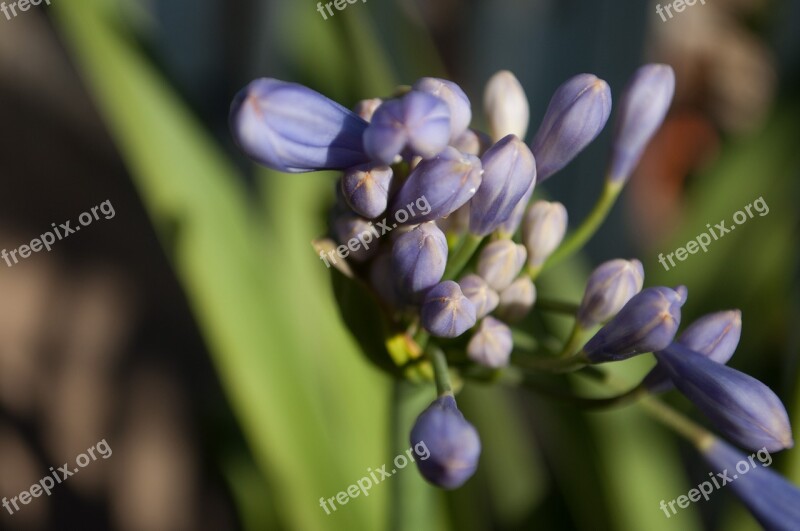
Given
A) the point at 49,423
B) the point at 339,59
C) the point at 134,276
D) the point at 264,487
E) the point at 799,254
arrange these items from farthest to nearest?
the point at 134,276 < the point at 49,423 < the point at 264,487 < the point at 339,59 < the point at 799,254

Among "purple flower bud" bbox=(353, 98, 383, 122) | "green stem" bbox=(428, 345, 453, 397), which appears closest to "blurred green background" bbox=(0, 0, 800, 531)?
"green stem" bbox=(428, 345, 453, 397)

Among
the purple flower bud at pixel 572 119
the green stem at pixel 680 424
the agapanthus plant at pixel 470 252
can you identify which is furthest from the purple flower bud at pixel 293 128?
the green stem at pixel 680 424

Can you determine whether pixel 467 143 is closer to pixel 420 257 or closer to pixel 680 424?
pixel 420 257

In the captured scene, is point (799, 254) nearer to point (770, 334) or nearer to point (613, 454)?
point (613, 454)

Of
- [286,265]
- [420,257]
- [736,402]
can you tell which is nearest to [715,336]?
[736,402]

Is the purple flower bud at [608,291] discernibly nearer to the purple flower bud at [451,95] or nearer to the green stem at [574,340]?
the green stem at [574,340]

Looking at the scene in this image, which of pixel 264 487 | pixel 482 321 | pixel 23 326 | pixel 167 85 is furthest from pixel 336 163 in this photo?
pixel 23 326

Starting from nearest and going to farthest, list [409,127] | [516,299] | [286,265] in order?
[409,127], [516,299], [286,265]
